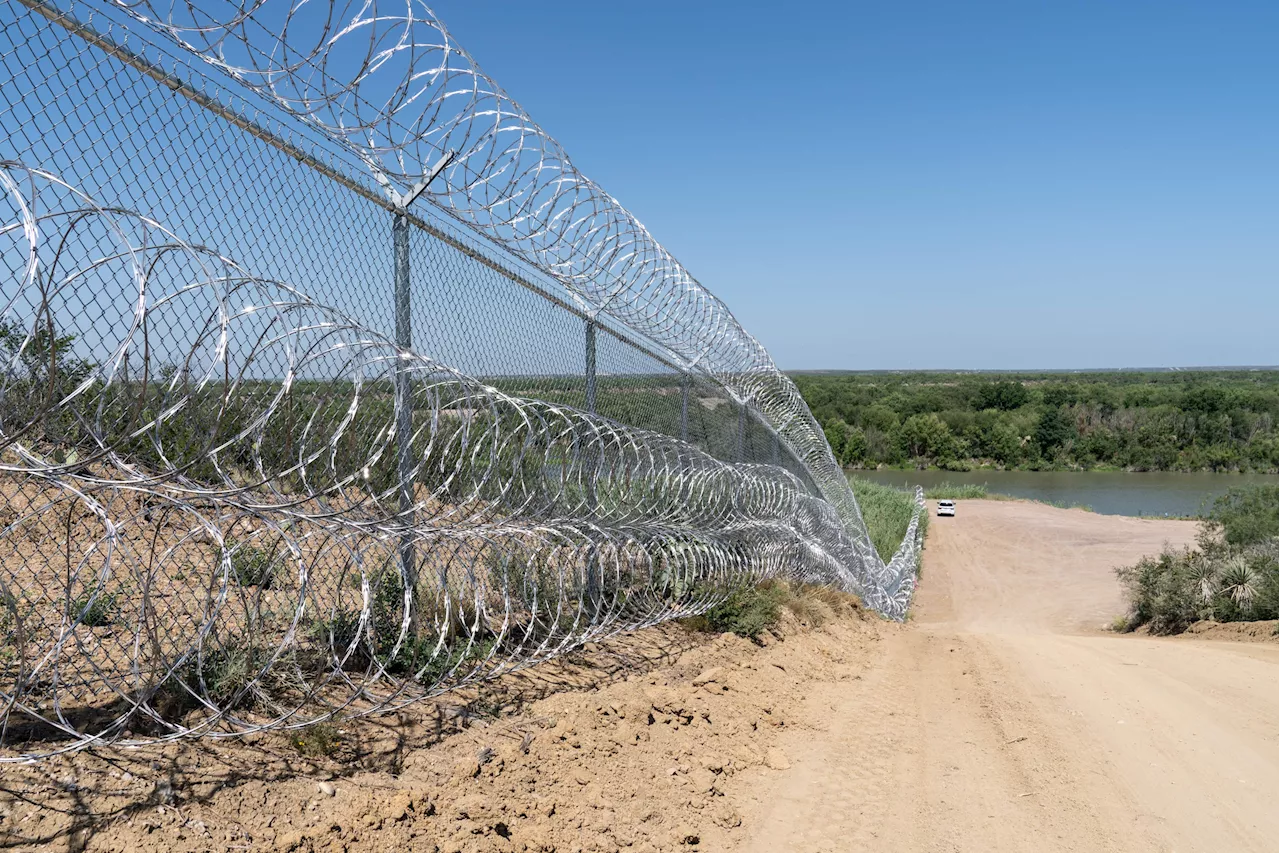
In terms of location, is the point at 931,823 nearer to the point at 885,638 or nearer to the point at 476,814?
the point at 476,814

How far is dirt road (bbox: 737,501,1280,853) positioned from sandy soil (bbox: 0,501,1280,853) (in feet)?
0.06

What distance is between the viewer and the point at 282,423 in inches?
158

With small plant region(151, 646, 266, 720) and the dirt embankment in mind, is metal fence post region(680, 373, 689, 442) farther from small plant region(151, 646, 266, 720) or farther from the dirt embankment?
small plant region(151, 646, 266, 720)

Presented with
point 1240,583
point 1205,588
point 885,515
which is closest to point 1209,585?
point 1205,588

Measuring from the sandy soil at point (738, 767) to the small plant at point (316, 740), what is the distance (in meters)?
0.02

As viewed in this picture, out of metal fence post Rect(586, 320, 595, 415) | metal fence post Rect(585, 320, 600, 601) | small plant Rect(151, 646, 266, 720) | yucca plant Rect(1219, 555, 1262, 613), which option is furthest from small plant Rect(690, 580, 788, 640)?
yucca plant Rect(1219, 555, 1262, 613)

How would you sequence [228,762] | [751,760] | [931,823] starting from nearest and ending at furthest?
[228,762]
[931,823]
[751,760]

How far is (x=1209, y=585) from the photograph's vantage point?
40.4 ft

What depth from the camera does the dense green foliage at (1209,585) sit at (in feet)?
37.9

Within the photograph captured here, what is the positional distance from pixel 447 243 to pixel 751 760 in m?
3.22

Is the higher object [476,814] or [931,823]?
[476,814]

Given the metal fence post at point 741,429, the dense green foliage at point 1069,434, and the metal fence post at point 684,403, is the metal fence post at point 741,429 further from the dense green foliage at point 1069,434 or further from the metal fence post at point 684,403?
the dense green foliage at point 1069,434

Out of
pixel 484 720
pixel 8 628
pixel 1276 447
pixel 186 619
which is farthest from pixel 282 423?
pixel 1276 447

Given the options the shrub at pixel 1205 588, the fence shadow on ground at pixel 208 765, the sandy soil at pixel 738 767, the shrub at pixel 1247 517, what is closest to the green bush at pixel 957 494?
the shrub at pixel 1247 517
